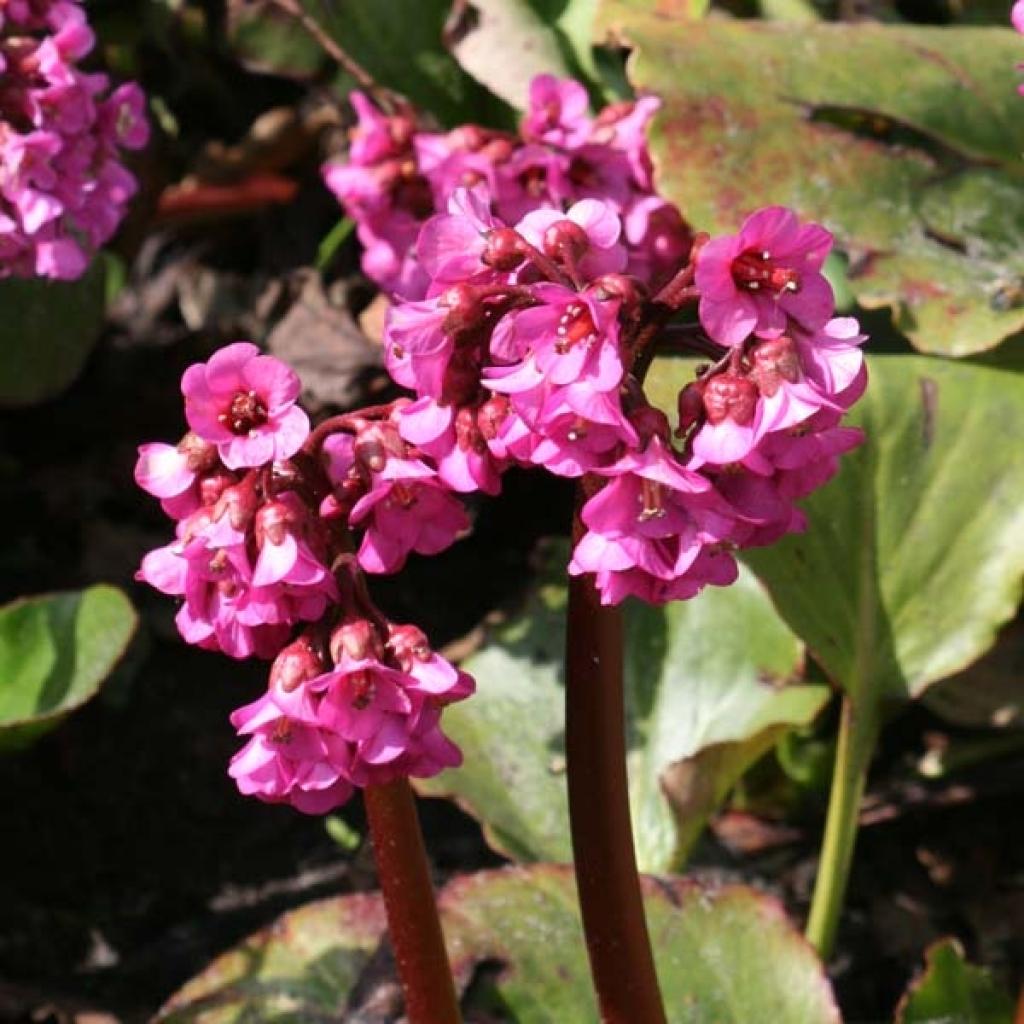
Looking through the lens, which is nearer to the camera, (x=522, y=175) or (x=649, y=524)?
(x=649, y=524)

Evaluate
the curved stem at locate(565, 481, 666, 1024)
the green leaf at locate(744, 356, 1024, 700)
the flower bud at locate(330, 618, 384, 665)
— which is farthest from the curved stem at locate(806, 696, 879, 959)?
the flower bud at locate(330, 618, 384, 665)

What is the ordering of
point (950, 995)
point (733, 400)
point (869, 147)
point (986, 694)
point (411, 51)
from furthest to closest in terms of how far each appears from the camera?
point (411, 51) < point (986, 694) < point (869, 147) < point (950, 995) < point (733, 400)

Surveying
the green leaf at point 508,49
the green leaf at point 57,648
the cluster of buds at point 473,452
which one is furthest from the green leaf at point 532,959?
the green leaf at point 508,49

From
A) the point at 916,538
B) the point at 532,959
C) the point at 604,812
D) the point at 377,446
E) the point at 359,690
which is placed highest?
the point at 377,446

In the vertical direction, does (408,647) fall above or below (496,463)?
below

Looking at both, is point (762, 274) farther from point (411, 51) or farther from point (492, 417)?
point (411, 51)

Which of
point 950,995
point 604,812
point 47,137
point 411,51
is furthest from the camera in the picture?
point 411,51

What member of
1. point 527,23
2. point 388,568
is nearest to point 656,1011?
point 388,568

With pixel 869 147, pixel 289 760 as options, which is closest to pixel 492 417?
pixel 289 760
